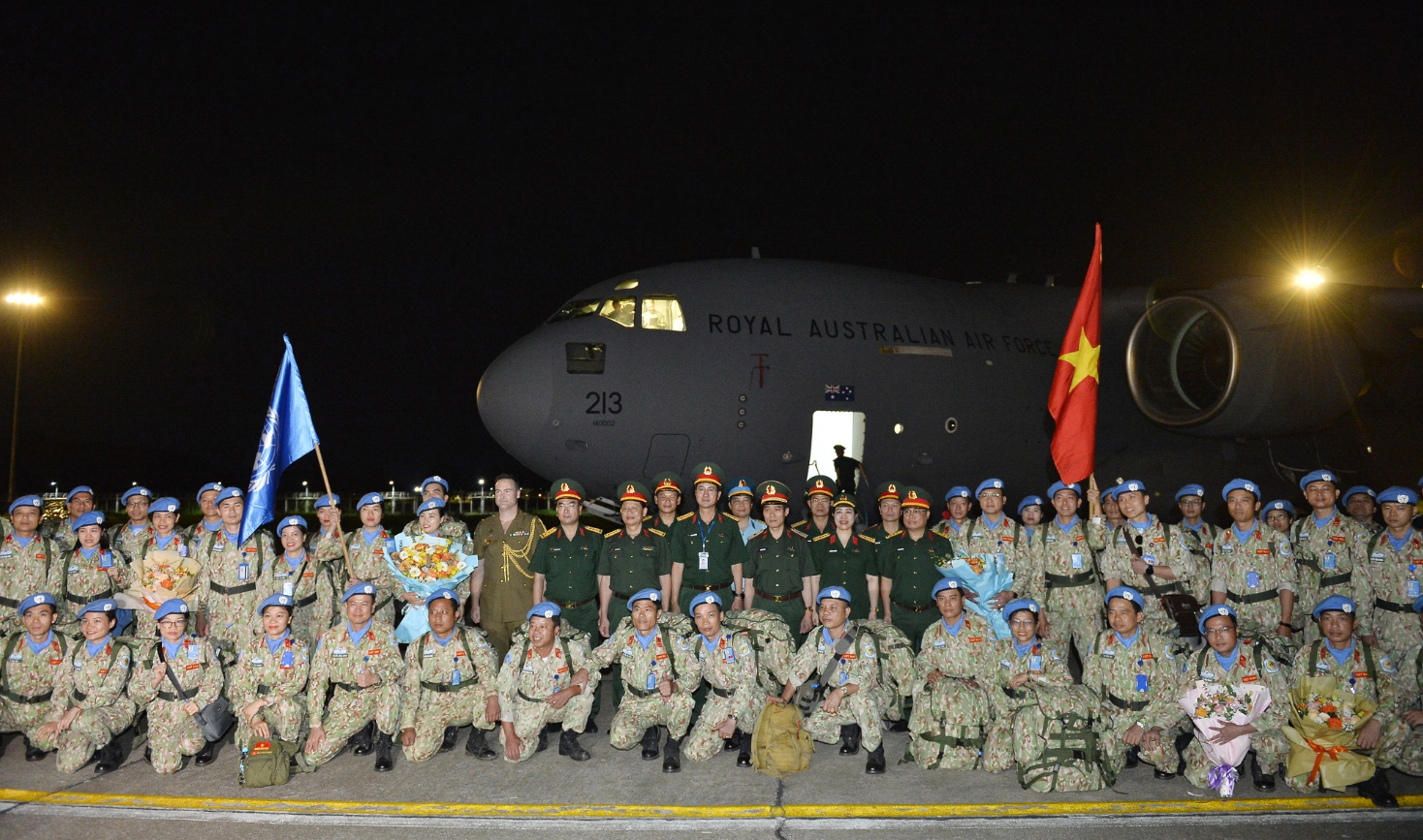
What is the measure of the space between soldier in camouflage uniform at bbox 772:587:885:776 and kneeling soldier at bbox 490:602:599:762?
1301 mm

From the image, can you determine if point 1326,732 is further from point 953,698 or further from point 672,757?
point 672,757

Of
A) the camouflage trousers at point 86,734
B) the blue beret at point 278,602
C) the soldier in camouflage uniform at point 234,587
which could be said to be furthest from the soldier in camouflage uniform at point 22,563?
the blue beret at point 278,602

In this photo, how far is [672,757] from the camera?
577 centimetres

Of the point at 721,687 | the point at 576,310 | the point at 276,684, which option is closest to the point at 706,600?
the point at 721,687

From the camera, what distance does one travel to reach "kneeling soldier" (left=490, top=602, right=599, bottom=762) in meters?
5.97

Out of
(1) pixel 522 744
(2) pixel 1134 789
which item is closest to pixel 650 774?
(1) pixel 522 744

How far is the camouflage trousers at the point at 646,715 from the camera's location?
601cm

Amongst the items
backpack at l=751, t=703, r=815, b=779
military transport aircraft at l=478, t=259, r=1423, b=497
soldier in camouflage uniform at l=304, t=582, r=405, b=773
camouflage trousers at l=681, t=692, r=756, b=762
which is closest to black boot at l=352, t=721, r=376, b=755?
soldier in camouflage uniform at l=304, t=582, r=405, b=773

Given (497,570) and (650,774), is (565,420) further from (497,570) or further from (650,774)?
(650,774)

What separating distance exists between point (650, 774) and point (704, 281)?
5925 millimetres

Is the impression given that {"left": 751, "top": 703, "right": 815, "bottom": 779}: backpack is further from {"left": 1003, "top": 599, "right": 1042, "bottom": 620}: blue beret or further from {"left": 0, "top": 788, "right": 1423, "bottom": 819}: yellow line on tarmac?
{"left": 1003, "top": 599, "right": 1042, "bottom": 620}: blue beret

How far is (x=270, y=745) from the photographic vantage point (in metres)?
5.55

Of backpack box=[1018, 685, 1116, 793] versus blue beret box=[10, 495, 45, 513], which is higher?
blue beret box=[10, 495, 45, 513]

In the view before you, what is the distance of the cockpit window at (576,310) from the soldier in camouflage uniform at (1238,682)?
6594mm
